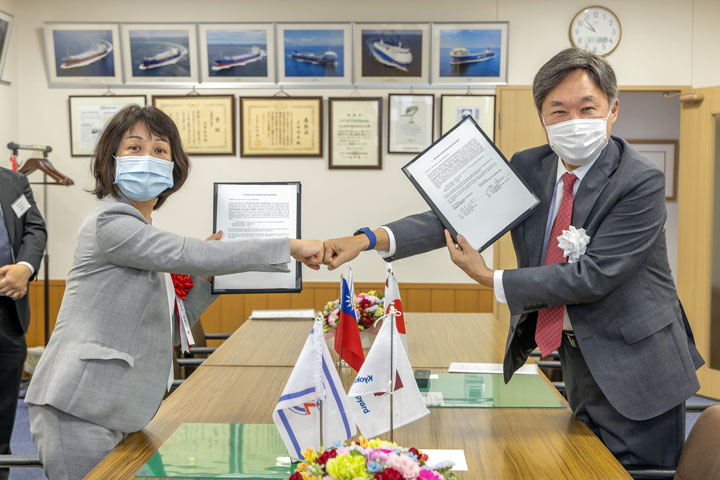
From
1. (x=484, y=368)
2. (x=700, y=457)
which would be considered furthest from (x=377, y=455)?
(x=484, y=368)

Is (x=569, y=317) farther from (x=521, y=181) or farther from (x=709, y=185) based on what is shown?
(x=709, y=185)

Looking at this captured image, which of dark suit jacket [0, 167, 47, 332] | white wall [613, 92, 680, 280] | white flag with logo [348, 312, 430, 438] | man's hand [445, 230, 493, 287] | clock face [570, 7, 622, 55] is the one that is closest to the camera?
white flag with logo [348, 312, 430, 438]

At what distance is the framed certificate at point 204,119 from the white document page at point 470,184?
3415mm

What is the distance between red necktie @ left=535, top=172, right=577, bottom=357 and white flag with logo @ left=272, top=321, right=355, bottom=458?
26.1 inches

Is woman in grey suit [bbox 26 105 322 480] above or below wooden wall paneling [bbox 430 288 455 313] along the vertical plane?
above

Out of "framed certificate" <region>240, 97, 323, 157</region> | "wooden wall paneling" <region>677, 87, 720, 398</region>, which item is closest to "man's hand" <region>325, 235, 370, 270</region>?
"framed certificate" <region>240, 97, 323, 157</region>

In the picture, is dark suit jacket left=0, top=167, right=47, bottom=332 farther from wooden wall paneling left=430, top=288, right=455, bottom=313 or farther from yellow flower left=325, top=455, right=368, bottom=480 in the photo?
wooden wall paneling left=430, top=288, right=455, bottom=313

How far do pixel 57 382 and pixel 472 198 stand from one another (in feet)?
4.11

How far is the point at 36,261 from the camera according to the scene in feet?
11.0

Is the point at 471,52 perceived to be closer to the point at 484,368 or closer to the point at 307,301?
the point at 307,301

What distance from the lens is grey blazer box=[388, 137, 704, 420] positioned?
5.46ft

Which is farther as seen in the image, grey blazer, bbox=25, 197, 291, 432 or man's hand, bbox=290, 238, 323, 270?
man's hand, bbox=290, 238, 323, 270

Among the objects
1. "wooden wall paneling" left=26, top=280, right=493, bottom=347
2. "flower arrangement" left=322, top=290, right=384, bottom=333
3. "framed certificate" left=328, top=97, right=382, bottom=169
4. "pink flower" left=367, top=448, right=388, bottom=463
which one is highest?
"framed certificate" left=328, top=97, right=382, bottom=169

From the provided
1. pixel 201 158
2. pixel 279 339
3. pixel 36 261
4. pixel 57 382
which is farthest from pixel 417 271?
pixel 57 382
